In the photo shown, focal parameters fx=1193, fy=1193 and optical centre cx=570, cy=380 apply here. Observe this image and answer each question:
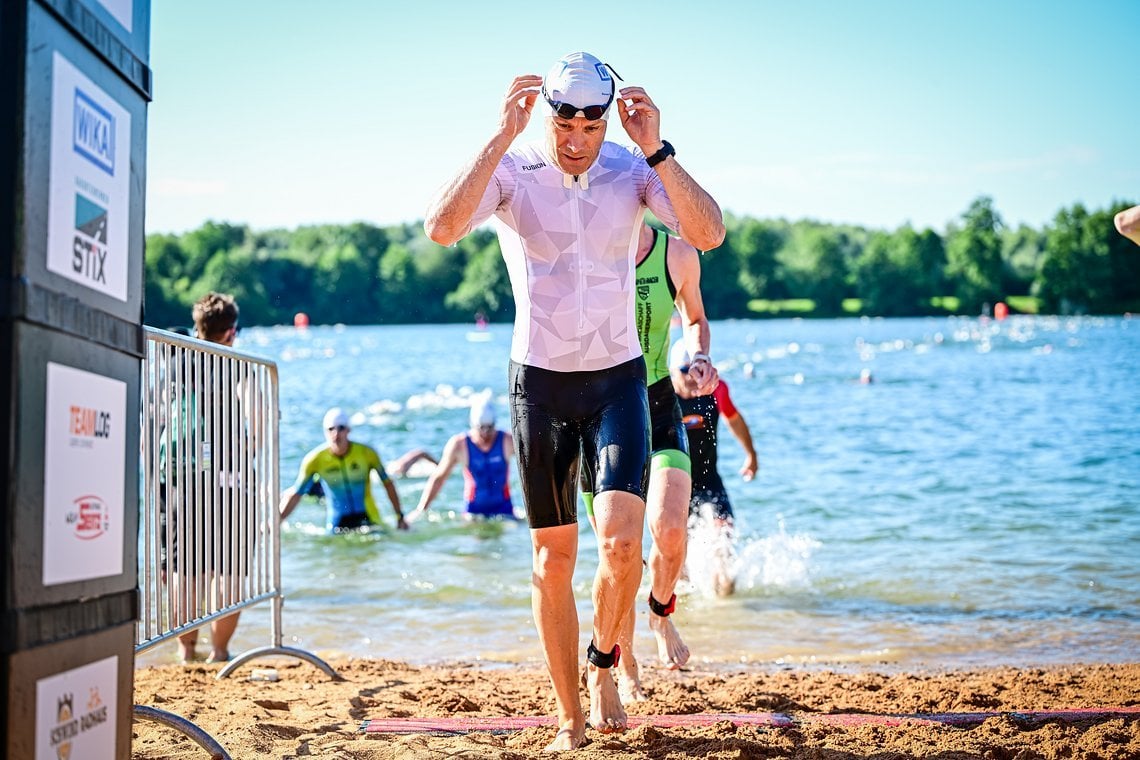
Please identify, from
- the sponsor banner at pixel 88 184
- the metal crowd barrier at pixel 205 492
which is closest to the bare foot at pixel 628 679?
the metal crowd barrier at pixel 205 492

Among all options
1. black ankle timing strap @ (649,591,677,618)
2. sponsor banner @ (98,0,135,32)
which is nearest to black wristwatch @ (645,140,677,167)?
sponsor banner @ (98,0,135,32)

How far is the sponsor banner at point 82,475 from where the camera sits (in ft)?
7.72

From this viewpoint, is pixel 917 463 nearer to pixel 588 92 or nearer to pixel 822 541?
pixel 822 541

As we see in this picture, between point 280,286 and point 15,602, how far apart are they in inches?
4800

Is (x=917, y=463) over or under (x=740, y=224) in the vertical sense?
under

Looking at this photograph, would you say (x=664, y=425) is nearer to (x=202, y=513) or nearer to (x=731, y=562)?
(x=202, y=513)

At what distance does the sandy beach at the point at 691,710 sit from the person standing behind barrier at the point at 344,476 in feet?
17.1

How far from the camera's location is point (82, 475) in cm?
249

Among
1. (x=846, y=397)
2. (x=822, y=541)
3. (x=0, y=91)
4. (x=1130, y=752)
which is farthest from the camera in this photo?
(x=846, y=397)

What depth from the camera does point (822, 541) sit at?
12.7 m

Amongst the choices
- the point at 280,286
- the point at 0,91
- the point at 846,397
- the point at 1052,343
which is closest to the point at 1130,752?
the point at 0,91

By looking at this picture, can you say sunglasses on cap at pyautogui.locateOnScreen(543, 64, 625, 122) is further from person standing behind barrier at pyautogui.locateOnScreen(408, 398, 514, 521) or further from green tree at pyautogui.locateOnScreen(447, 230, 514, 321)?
green tree at pyautogui.locateOnScreen(447, 230, 514, 321)

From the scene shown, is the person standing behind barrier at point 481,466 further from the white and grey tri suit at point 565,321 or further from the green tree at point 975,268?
the green tree at point 975,268

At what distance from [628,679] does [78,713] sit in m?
3.53
